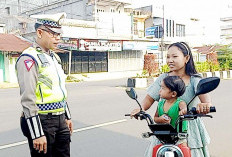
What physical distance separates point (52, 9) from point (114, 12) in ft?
23.6

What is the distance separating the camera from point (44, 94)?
2.41m

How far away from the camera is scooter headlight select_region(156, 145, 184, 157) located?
Result: 1.73 m

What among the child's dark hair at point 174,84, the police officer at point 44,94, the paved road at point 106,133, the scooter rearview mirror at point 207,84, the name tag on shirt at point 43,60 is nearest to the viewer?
the scooter rearview mirror at point 207,84

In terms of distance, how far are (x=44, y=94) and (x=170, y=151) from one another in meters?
1.20

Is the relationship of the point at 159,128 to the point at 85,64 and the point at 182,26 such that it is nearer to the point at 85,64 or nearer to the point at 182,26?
the point at 85,64

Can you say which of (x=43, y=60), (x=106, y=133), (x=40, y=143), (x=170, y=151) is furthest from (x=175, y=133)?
(x=106, y=133)

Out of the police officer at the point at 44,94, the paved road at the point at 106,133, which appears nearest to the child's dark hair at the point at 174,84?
the police officer at the point at 44,94

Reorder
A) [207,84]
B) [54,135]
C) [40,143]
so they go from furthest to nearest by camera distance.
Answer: [54,135]
[40,143]
[207,84]

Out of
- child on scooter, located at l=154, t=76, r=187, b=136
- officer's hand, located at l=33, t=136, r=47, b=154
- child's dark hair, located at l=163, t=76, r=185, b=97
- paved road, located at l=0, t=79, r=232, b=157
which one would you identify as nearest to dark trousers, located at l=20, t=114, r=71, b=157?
officer's hand, located at l=33, t=136, r=47, b=154

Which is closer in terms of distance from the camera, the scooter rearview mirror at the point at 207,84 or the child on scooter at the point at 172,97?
the scooter rearview mirror at the point at 207,84

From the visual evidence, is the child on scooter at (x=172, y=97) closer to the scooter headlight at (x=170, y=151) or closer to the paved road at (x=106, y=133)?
the scooter headlight at (x=170, y=151)

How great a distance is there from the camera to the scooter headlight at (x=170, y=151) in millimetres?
1728

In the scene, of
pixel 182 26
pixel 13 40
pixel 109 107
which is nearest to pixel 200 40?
pixel 182 26

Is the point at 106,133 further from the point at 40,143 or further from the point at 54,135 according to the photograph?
the point at 40,143
